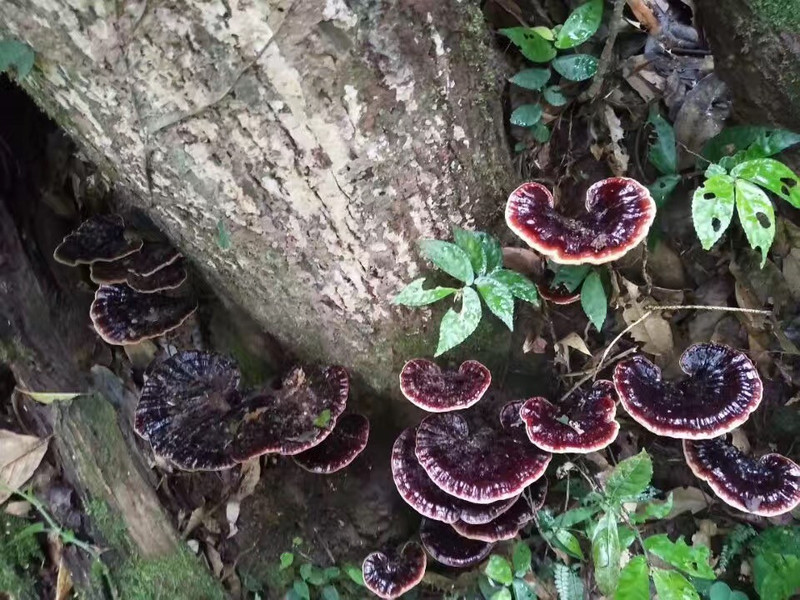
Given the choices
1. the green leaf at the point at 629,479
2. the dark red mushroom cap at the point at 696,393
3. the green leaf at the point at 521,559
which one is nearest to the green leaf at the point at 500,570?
the green leaf at the point at 521,559

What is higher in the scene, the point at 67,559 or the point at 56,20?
the point at 56,20

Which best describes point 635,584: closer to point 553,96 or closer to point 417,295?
point 417,295

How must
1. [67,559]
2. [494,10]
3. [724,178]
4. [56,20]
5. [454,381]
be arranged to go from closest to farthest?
[56,20] < [724,178] < [454,381] < [494,10] < [67,559]

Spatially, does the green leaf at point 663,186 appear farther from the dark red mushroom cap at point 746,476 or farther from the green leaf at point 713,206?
the dark red mushroom cap at point 746,476

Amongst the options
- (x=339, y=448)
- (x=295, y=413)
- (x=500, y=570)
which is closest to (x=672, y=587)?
(x=500, y=570)

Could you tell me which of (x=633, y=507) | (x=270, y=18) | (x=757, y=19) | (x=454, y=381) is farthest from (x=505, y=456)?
(x=757, y=19)

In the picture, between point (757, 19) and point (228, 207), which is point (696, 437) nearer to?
point (757, 19)

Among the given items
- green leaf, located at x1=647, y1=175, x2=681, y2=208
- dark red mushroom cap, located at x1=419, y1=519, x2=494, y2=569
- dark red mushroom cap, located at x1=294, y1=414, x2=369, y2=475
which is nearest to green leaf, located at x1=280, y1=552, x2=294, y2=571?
dark red mushroom cap, located at x1=294, y1=414, x2=369, y2=475
